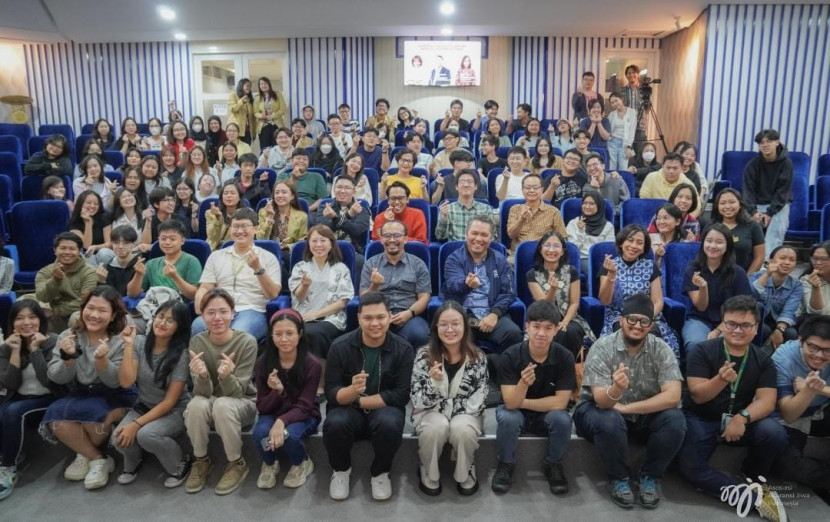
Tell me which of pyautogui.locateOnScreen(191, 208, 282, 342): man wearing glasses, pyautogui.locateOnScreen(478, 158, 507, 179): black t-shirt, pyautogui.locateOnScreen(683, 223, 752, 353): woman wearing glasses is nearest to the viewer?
pyautogui.locateOnScreen(683, 223, 752, 353): woman wearing glasses

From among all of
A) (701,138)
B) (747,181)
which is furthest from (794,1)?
(747,181)

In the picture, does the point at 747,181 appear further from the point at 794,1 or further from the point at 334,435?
the point at 334,435

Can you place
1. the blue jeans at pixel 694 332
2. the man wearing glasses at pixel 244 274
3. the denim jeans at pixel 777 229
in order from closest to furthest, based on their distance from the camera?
the blue jeans at pixel 694 332, the man wearing glasses at pixel 244 274, the denim jeans at pixel 777 229

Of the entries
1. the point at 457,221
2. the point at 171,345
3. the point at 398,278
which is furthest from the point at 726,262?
the point at 171,345

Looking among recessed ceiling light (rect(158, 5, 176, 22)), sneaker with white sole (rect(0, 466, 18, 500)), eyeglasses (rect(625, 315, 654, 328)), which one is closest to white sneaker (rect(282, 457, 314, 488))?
sneaker with white sole (rect(0, 466, 18, 500))

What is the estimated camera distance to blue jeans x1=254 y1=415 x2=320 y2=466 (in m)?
2.72

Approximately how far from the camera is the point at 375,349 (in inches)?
112

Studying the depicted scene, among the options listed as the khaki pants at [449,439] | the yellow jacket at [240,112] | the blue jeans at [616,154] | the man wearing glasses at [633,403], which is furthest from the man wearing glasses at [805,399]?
the yellow jacket at [240,112]

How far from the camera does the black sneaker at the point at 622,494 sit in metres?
2.62

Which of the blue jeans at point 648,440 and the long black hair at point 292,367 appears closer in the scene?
the blue jeans at point 648,440

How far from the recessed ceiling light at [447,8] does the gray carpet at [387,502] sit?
18.8 feet

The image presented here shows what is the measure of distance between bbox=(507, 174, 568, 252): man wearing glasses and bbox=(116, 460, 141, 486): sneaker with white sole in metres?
2.76

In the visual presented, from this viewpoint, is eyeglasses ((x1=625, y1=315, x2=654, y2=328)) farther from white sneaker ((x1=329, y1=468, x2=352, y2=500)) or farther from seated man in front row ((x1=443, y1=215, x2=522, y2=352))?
white sneaker ((x1=329, y1=468, x2=352, y2=500))

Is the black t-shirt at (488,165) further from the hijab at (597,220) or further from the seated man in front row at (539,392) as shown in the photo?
the seated man in front row at (539,392)
